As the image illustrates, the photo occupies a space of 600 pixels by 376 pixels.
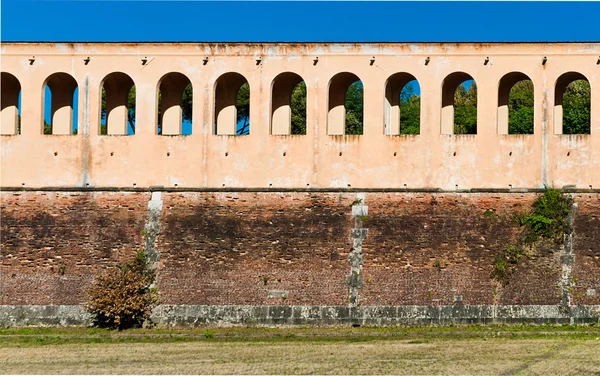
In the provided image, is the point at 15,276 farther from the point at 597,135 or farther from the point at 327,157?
the point at 597,135

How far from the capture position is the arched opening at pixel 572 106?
30591 millimetres

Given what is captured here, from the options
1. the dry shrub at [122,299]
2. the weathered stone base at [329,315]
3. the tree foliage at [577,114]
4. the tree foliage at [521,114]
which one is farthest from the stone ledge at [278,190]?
the tree foliage at [577,114]

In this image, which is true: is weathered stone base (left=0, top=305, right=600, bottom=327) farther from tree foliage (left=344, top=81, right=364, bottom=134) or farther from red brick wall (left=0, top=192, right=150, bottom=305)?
tree foliage (left=344, top=81, right=364, bottom=134)

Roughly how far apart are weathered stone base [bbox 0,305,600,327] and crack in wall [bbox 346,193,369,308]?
44 cm

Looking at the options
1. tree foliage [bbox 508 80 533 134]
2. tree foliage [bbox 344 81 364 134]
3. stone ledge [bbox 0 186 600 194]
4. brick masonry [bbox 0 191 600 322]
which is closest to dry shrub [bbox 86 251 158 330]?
brick masonry [bbox 0 191 600 322]

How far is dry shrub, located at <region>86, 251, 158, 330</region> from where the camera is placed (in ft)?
Answer: 86.7

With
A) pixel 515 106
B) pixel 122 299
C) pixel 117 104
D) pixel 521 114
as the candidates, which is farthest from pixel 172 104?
pixel 515 106

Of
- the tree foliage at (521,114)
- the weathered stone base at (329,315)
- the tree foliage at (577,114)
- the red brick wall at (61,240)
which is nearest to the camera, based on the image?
the weathered stone base at (329,315)

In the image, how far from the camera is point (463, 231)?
27.8 m

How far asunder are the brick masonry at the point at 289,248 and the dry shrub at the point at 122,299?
44cm

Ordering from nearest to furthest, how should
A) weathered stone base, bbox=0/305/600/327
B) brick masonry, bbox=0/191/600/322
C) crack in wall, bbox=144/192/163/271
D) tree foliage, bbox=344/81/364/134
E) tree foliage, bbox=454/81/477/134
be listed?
weathered stone base, bbox=0/305/600/327
brick masonry, bbox=0/191/600/322
crack in wall, bbox=144/192/163/271
tree foliage, bbox=454/81/477/134
tree foliage, bbox=344/81/364/134

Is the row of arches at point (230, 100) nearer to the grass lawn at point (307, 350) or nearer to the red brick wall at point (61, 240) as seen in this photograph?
the red brick wall at point (61, 240)

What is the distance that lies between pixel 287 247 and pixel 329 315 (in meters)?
2.22

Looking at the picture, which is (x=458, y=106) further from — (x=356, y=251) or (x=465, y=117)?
(x=356, y=251)
